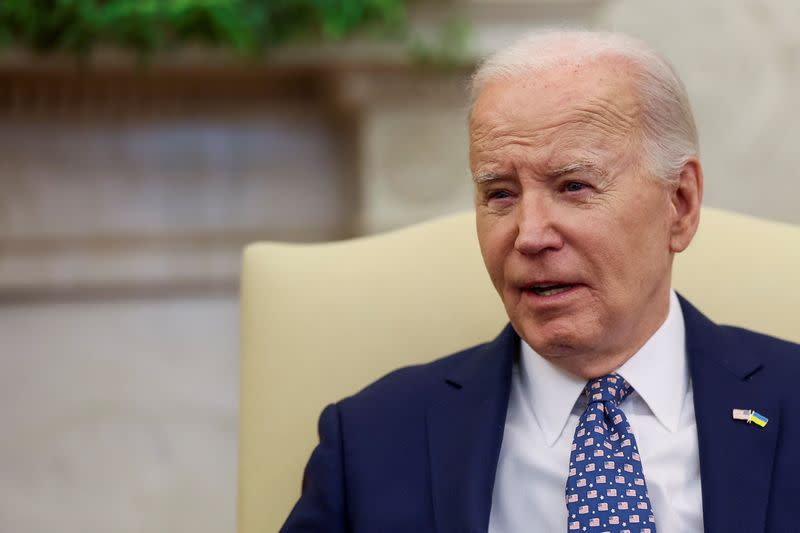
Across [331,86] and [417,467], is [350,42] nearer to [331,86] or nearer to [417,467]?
[331,86]

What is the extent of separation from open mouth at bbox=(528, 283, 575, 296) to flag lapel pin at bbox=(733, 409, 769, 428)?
11.3 inches

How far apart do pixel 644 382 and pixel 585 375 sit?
0.08 m

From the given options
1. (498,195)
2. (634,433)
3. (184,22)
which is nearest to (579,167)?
(498,195)

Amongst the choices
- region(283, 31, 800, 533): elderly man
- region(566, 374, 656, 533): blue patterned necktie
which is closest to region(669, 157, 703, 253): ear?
region(283, 31, 800, 533): elderly man

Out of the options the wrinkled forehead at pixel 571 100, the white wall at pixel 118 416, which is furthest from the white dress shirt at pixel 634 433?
the white wall at pixel 118 416

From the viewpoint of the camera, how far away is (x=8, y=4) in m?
2.97

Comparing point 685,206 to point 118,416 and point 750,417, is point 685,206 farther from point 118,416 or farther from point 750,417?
point 118,416

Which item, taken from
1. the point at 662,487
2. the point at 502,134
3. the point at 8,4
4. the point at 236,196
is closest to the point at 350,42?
the point at 236,196

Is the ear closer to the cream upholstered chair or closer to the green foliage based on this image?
the cream upholstered chair

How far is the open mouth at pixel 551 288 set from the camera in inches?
60.6

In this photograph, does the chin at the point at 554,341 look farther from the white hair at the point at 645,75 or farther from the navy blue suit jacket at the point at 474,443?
the white hair at the point at 645,75

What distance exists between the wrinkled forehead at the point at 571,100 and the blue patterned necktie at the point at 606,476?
0.37 m

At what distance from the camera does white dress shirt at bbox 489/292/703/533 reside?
5.08 feet

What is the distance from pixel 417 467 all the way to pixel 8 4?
1.94 meters
